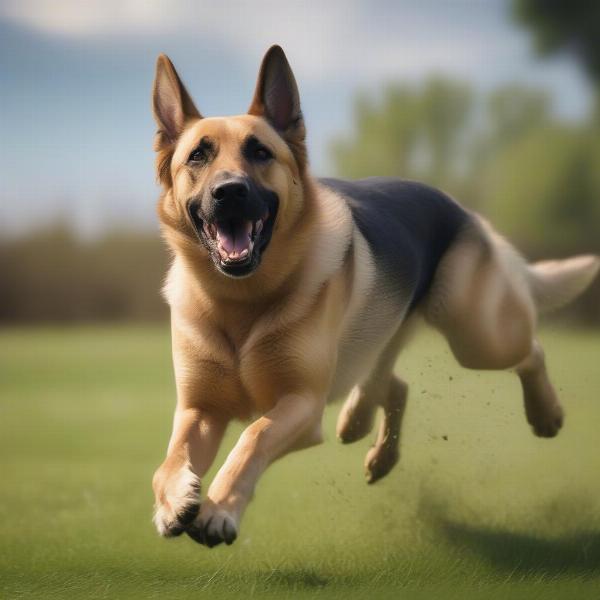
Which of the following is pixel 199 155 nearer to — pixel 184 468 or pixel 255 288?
pixel 255 288

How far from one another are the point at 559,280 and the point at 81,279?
81.4 feet

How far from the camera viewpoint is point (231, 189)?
3973mm

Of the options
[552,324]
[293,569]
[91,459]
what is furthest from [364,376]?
[91,459]

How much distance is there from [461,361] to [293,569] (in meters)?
1.83

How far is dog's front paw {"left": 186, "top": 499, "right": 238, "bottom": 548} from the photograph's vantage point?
351 centimetres

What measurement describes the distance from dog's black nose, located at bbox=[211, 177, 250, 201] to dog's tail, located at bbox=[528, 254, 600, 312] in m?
2.82

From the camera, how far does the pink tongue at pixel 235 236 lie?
410 cm

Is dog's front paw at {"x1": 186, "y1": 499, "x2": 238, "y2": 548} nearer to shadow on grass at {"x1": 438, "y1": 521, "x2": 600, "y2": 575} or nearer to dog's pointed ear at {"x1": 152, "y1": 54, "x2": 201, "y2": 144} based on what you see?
shadow on grass at {"x1": 438, "y1": 521, "x2": 600, "y2": 575}

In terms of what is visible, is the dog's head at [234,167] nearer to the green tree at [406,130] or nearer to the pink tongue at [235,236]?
the pink tongue at [235,236]

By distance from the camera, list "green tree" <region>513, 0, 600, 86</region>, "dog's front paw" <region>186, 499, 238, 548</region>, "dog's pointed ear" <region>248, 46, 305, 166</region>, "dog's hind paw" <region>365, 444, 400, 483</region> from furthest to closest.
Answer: "green tree" <region>513, 0, 600, 86</region>, "dog's hind paw" <region>365, 444, 400, 483</region>, "dog's pointed ear" <region>248, 46, 305, 166</region>, "dog's front paw" <region>186, 499, 238, 548</region>

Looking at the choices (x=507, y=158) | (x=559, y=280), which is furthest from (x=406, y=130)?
(x=559, y=280)

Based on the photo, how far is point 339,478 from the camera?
5.37 m

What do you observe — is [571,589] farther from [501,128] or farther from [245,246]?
[501,128]

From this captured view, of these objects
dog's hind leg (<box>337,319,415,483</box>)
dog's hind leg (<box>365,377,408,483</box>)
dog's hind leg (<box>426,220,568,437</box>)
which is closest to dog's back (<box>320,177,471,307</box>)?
dog's hind leg (<box>426,220,568,437</box>)
